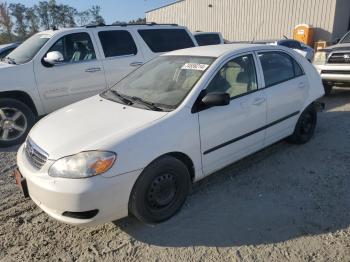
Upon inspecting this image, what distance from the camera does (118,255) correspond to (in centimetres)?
290

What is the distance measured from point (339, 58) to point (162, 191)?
21.7ft

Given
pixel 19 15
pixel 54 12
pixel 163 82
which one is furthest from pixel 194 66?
pixel 54 12

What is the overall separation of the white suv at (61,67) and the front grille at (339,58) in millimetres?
4232

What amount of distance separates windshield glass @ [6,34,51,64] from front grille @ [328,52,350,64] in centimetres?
641

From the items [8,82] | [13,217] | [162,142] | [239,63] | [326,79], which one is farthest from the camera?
[326,79]

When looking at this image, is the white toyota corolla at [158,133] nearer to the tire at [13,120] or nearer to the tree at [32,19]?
the tire at [13,120]

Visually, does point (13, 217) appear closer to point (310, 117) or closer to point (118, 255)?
point (118, 255)

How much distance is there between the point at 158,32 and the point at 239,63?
3652mm

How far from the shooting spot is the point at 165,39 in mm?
7285

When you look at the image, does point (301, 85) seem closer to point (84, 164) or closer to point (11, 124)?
point (84, 164)

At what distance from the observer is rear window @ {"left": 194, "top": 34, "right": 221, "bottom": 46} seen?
9.88 m

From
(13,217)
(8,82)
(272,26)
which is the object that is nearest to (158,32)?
(8,82)

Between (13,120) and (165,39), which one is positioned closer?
(13,120)

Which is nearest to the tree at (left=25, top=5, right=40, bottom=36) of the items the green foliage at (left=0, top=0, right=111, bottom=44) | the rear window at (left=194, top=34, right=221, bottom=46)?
the green foliage at (left=0, top=0, right=111, bottom=44)
